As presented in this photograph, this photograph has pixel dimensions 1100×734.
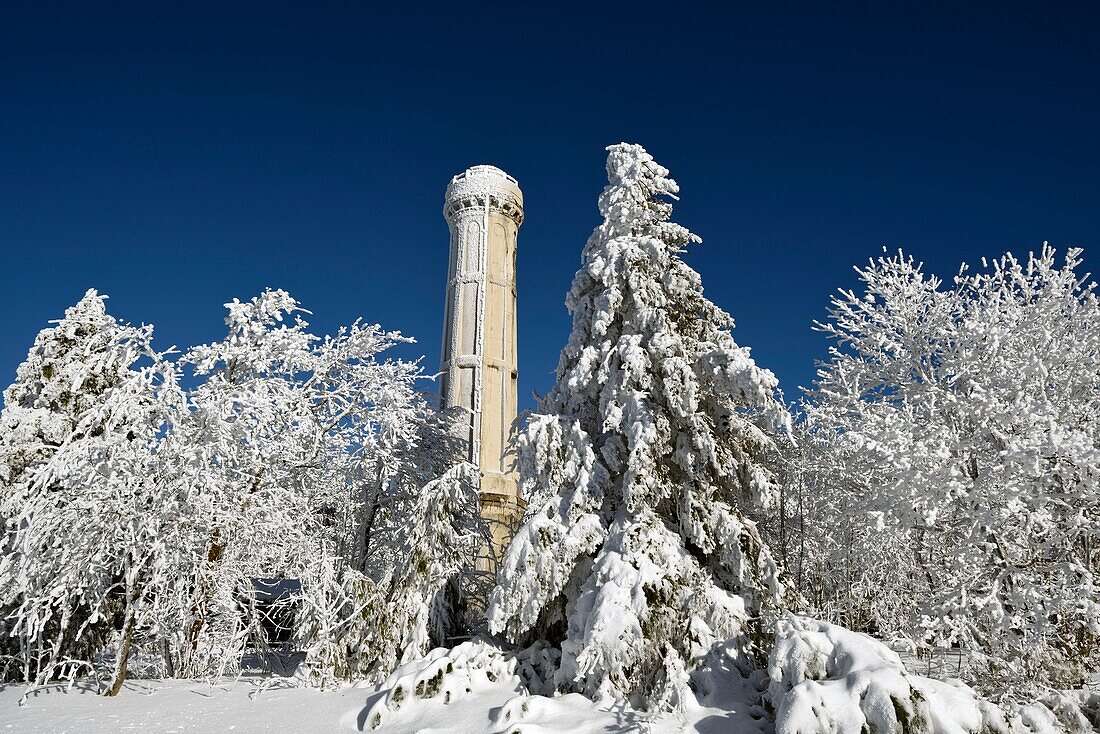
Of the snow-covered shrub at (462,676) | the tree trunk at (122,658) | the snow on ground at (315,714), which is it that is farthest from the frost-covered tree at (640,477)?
the tree trunk at (122,658)

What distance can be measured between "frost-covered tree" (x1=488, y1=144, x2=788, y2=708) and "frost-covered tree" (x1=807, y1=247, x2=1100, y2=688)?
195 cm

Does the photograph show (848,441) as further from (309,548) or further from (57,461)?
(57,461)

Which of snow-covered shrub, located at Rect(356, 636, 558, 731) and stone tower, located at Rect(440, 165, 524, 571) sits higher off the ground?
stone tower, located at Rect(440, 165, 524, 571)

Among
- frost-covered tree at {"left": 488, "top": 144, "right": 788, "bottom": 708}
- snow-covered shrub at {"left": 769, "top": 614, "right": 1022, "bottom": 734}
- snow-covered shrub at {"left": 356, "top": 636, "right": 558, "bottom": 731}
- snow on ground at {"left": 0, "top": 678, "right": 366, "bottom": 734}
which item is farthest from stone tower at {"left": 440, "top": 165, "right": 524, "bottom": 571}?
snow-covered shrub at {"left": 769, "top": 614, "right": 1022, "bottom": 734}

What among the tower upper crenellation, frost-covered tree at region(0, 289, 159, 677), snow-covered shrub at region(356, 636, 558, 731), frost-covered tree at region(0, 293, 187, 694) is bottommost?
snow-covered shrub at region(356, 636, 558, 731)

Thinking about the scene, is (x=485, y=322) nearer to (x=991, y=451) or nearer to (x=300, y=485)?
(x=300, y=485)

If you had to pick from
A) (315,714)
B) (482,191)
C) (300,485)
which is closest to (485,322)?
(482,191)

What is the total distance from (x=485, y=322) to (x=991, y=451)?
2296cm

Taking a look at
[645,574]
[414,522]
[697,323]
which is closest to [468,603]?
[414,522]

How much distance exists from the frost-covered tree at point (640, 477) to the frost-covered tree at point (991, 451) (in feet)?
6.40

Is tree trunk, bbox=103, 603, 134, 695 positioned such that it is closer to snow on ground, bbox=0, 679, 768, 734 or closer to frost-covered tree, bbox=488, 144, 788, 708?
snow on ground, bbox=0, 679, 768, 734

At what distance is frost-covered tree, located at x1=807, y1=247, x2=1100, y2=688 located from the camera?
32.5ft

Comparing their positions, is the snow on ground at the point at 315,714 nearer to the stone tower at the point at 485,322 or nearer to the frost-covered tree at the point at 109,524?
the frost-covered tree at the point at 109,524

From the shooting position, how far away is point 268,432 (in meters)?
12.9
